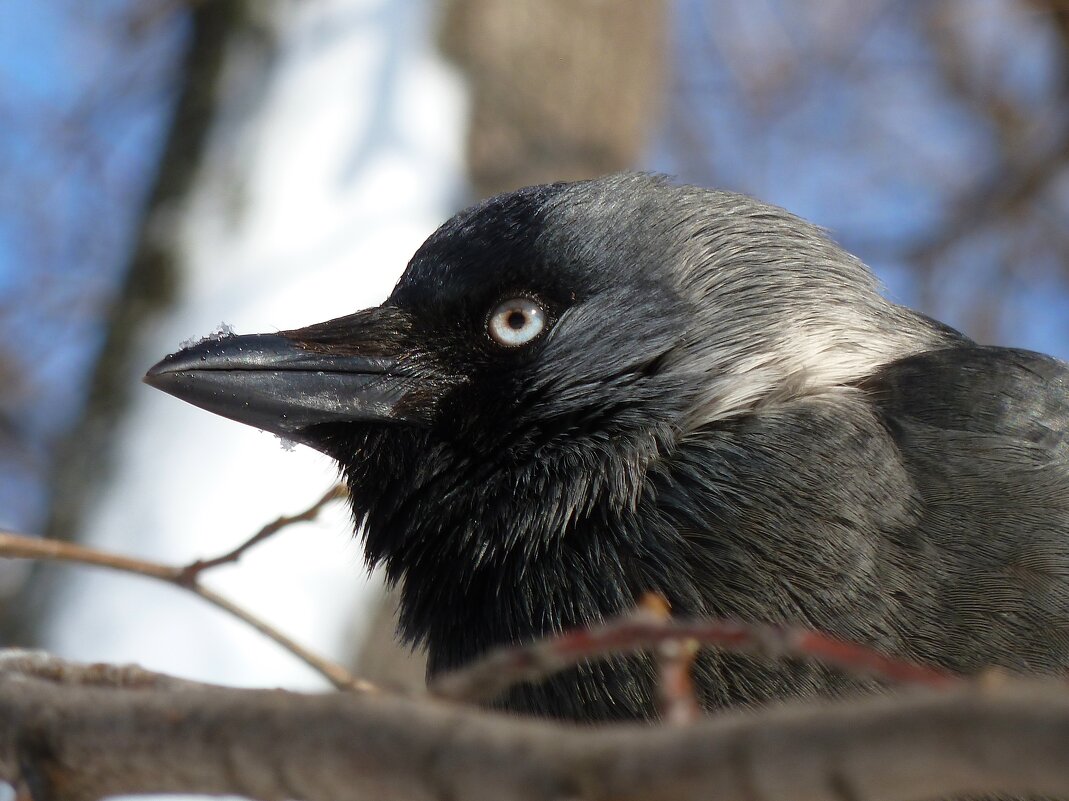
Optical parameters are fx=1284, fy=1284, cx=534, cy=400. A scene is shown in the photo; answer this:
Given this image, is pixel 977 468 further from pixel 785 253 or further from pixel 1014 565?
pixel 785 253

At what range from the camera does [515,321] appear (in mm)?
3051

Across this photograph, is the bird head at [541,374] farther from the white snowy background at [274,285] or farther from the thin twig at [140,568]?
the white snowy background at [274,285]

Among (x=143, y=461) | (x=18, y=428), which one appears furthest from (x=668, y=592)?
(x=18, y=428)

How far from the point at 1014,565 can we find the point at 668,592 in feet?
2.16

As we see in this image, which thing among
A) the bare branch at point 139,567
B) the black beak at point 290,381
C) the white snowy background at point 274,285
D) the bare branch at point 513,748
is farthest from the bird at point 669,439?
the white snowy background at point 274,285

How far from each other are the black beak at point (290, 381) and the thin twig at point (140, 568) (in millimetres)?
514

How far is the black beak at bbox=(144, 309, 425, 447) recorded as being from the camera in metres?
2.95

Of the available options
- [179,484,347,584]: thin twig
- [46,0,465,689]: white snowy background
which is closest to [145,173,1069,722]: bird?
[179,484,347,584]: thin twig

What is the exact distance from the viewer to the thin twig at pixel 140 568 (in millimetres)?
2225

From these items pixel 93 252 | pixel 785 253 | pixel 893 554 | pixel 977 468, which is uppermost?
pixel 93 252

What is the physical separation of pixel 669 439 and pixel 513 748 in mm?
1662

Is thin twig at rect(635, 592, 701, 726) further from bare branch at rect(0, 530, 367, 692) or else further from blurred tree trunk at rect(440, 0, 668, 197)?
blurred tree trunk at rect(440, 0, 668, 197)

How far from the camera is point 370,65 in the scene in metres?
6.61

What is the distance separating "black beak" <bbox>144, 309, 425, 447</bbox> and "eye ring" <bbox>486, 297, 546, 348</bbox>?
225 millimetres
